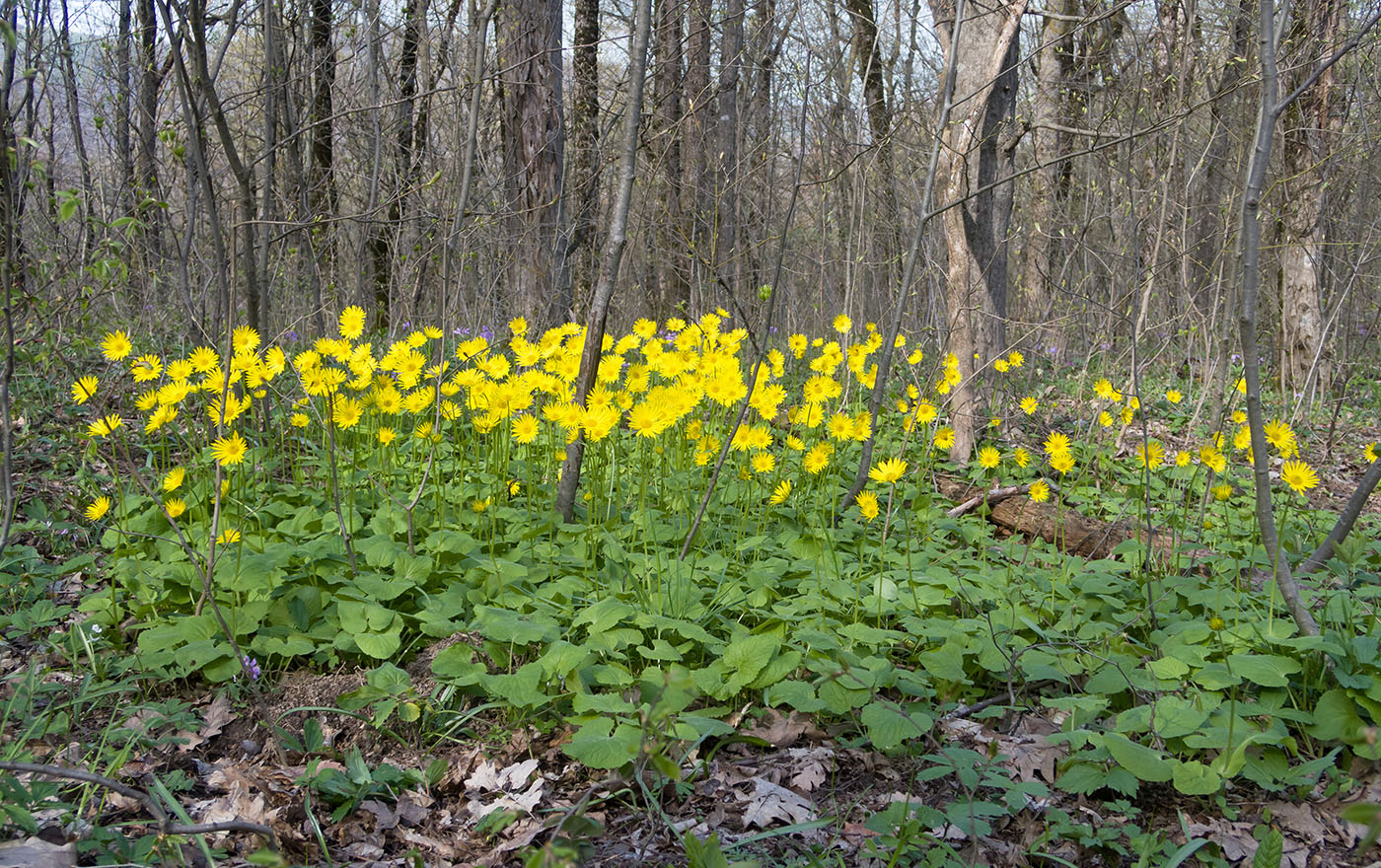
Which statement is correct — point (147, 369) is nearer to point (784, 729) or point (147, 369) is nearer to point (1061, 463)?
point (784, 729)

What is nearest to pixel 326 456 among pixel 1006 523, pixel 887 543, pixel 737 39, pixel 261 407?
pixel 261 407

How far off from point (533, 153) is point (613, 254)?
12.2 ft

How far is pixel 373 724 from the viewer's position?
6.90ft

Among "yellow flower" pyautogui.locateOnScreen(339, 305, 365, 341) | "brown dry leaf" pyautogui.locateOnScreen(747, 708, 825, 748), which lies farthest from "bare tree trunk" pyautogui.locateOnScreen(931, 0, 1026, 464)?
"yellow flower" pyautogui.locateOnScreen(339, 305, 365, 341)

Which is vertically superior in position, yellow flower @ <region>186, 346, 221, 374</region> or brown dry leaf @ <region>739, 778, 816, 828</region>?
yellow flower @ <region>186, 346, 221, 374</region>

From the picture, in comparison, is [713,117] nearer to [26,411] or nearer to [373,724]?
[26,411]

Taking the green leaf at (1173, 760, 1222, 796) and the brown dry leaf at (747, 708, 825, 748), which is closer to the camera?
the green leaf at (1173, 760, 1222, 796)

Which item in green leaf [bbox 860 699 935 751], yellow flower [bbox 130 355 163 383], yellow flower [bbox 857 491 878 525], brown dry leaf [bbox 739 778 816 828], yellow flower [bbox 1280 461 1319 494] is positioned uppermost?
yellow flower [bbox 130 355 163 383]

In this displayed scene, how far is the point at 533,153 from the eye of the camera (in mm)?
6434

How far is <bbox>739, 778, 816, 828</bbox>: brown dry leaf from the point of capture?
1.84 m

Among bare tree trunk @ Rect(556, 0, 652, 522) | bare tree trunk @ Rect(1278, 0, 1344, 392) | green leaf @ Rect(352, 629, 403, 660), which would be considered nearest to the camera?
green leaf @ Rect(352, 629, 403, 660)

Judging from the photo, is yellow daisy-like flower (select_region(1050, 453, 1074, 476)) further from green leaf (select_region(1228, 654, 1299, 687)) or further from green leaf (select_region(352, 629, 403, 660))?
green leaf (select_region(352, 629, 403, 660))

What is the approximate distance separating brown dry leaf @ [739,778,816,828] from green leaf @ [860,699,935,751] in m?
0.22

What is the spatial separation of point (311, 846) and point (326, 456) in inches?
80.5
